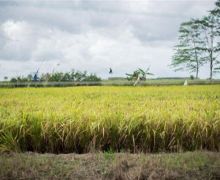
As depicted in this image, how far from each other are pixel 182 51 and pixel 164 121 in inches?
371

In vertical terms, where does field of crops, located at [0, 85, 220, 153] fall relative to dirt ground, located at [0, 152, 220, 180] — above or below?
above

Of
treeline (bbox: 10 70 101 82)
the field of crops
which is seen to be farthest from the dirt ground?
treeline (bbox: 10 70 101 82)

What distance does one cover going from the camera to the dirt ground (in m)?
4.73

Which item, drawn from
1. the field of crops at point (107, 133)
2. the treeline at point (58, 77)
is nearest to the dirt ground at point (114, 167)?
the field of crops at point (107, 133)

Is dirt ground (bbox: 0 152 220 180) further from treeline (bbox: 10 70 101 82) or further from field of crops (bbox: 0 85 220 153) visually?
treeline (bbox: 10 70 101 82)

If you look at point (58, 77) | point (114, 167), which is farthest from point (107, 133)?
point (58, 77)

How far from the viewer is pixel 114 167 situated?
15.7 feet

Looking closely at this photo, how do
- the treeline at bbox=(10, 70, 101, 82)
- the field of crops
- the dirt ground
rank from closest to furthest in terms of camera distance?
the dirt ground < the field of crops < the treeline at bbox=(10, 70, 101, 82)

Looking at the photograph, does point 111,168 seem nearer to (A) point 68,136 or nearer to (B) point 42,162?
(B) point 42,162

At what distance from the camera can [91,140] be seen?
5984 millimetres

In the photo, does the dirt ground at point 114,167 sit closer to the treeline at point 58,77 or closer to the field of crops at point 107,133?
the field of crops at point 107,133

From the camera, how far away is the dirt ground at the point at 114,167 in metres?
4.73

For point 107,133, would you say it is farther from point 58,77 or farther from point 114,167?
point 58,77

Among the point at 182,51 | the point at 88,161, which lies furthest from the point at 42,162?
the point at 182,51
